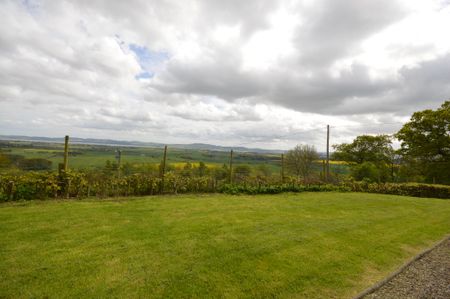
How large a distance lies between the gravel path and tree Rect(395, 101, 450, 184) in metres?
19.2

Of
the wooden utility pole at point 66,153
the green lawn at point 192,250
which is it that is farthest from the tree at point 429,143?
the wooden utility pole at point 66,153

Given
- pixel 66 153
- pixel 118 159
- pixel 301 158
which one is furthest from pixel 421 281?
pixel 301 158

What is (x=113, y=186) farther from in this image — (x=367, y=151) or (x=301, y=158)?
(x=367, y=151)

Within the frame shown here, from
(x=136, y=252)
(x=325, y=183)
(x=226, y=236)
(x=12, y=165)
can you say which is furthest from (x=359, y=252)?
(x=325, y=183)

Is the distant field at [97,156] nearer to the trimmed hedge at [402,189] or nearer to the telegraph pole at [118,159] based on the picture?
the telegraph pole at [118,159]

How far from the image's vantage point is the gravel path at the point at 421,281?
3.31m

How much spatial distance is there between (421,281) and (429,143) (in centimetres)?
2082

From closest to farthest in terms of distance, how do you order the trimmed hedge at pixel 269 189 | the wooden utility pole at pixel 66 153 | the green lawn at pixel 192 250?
the green lawn at pixel 192 250
the wooden utility pole at pixel 66 153
the trimmed hedge at pixel 269 189

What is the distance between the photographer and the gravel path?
3.31 m

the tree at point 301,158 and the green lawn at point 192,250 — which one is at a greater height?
the tree at point 301,158

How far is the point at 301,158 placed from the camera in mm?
23234

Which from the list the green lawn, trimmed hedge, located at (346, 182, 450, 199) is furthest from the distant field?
trimmed hedge, located at (346, 182, 450, 199)

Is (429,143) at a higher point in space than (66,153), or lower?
higher

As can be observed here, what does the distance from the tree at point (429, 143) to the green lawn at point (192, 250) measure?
52.2 ft
